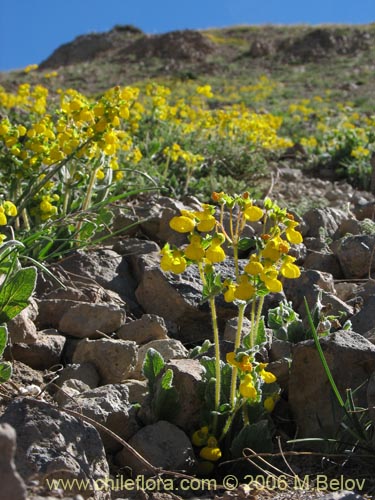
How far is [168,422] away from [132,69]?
28.6 metres

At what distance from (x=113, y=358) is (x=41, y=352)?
0.30m

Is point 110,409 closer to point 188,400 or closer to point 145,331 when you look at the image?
point 188,400

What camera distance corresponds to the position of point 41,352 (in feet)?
8.34

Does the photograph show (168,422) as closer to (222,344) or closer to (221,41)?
(222,344)

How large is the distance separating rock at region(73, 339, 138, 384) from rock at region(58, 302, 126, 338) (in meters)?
0.23

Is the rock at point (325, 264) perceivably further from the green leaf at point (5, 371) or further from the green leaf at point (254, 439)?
the green leaf at point (5, 371)

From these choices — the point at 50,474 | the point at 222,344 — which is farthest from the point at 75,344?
the point at 50,474

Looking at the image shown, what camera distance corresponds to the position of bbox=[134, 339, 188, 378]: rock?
98.6 inches

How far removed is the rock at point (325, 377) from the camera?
2.19 meters

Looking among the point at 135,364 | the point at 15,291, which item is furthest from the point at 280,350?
the point at 15,291

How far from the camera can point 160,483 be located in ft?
6.24

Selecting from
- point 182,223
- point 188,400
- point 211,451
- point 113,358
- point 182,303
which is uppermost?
point 182,223

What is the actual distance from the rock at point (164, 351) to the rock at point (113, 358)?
0.18 feet

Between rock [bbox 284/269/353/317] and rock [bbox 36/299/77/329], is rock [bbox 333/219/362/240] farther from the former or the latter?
rock [bbox 36/299/77/329]
